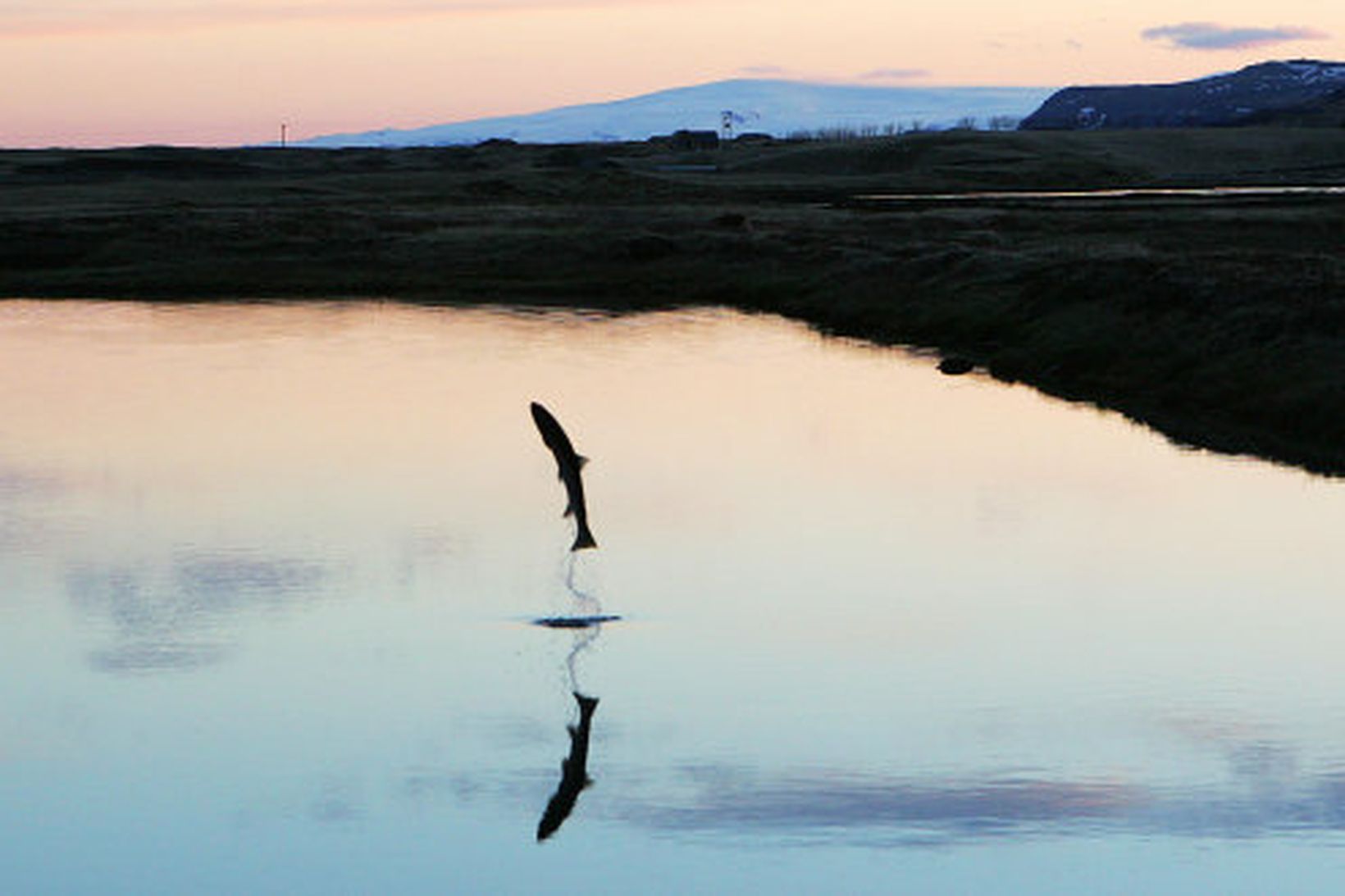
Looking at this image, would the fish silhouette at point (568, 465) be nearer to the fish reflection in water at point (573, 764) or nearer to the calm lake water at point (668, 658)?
the fish reflection in water at point (573, 764)

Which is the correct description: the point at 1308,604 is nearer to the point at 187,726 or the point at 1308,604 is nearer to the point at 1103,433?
the point at 187,726

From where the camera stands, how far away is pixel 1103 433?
36.4 meters

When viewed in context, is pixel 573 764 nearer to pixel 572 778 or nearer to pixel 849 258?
pixel 572 778

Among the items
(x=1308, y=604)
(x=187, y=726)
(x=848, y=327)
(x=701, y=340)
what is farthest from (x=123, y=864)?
(x=848, y=327)

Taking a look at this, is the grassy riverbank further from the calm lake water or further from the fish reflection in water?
the fish reflection in water

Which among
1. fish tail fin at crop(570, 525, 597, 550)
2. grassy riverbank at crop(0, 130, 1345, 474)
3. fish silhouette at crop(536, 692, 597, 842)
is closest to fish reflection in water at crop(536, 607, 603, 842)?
fish silhouette at crop(536, 692, 597, 842)

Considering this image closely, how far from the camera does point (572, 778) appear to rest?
54.9ft

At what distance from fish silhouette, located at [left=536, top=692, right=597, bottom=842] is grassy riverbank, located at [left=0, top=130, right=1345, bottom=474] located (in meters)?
17.5

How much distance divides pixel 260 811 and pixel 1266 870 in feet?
21.1

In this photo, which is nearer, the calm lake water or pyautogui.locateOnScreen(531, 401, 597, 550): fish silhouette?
the calm lake water

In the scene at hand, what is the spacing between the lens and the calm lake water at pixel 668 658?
1506 cm

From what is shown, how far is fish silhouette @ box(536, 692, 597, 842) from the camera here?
15.6 meters

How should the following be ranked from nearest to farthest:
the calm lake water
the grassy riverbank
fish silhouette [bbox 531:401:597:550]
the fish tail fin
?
the calm lake water < the fish tail fin < fish silhouette [bbox 531:401:597:550] < the grassy riverbank

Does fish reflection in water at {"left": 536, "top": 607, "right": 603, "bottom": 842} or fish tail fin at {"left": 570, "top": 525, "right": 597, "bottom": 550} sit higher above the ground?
fish tail fin at {"left": 570, "top": 525, "right": 597, "bottom": 550}
